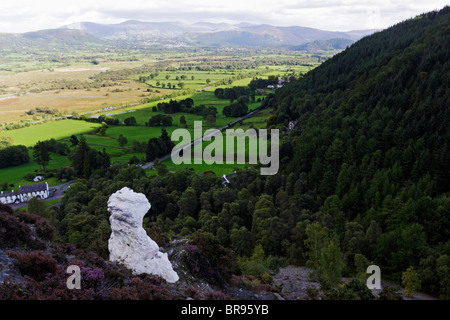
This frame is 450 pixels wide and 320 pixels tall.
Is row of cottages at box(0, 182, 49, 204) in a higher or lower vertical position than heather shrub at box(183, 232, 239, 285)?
lower

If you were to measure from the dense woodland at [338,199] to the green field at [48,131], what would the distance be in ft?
153

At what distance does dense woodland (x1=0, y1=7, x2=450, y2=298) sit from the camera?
27.0 meters

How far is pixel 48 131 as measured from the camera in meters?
104

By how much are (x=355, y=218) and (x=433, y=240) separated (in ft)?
25.6

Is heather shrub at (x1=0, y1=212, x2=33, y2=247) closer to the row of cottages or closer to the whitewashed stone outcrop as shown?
the whitewashed stone outcrop

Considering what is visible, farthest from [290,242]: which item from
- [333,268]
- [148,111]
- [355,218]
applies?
[148,111]

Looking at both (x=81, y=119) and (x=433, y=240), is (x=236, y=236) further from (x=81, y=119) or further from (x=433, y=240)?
(x=81, y=119)

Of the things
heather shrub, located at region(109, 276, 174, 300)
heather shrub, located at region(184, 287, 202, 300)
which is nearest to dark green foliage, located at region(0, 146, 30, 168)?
heather shrub, located at region(109, 276, 174, 300)

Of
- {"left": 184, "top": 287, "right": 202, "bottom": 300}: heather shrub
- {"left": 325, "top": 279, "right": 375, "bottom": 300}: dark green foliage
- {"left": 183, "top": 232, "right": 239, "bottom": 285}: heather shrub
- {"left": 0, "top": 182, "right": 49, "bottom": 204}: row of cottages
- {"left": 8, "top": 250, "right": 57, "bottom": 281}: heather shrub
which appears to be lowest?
{"left": 0, "top": 182, "right": 49, "bottom": 204}: row of cottages

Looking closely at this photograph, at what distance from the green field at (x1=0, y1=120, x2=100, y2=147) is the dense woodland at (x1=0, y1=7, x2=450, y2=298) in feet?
153

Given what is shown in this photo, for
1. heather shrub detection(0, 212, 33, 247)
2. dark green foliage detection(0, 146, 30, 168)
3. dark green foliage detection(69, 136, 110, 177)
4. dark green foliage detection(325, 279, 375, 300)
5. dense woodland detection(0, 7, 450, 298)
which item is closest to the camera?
heather shrub detection(0, 212, 33, 247)

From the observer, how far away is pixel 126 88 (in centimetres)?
19062

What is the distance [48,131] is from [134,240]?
103940 mm

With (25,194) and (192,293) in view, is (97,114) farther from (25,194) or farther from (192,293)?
(192,293)
